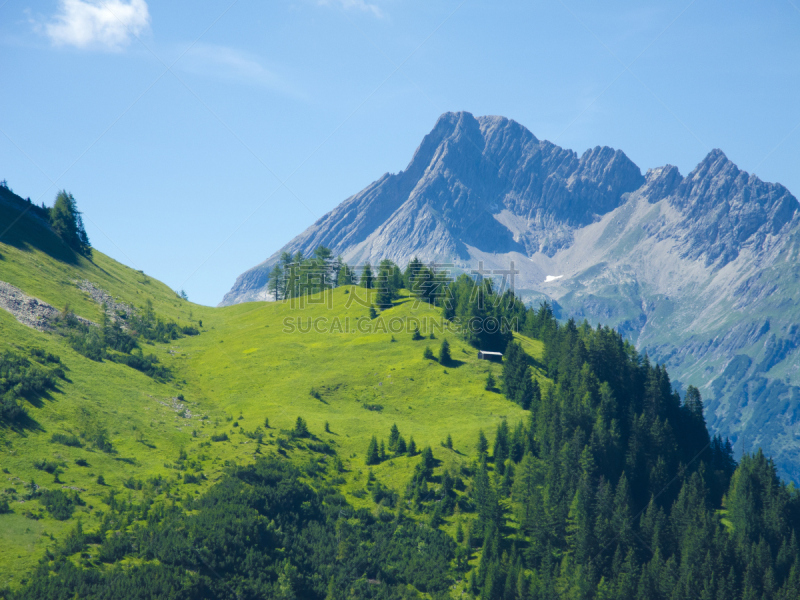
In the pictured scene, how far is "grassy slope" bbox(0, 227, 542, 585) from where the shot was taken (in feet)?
248

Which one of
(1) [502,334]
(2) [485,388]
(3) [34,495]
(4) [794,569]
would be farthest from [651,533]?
(3) [34,495]

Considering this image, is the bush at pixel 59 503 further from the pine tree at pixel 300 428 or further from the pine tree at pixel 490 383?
the pine tree at pixel 490 383

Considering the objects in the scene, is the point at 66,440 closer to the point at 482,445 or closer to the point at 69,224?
the point at 482,445

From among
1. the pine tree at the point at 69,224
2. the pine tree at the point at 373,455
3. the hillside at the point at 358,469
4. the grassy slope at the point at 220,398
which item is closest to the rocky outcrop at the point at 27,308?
the hillside at the point at 358,469

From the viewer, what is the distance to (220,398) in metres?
112

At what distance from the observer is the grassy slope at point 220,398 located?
75688mm

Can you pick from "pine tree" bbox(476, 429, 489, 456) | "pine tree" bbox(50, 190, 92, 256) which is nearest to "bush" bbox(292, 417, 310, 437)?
"pine tree" bbox(476, 429, 489, 456)

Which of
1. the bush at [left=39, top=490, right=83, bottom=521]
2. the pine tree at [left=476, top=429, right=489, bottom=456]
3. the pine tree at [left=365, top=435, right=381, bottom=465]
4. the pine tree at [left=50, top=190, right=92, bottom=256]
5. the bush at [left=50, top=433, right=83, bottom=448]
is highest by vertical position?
the pine tree at [left=50, top=190, right=92, bottom=256]

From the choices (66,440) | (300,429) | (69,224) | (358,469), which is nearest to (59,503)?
(66,440)

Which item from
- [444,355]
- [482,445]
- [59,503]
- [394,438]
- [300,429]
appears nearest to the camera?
[59,503]

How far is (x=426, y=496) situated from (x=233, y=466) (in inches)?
1048

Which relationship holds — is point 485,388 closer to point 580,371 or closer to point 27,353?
point 580,371

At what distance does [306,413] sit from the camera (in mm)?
106562

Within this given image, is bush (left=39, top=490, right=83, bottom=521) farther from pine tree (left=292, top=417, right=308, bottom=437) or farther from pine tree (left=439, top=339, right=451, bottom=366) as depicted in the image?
pine tree (left=439, top=339, right=451, bottom=366)
